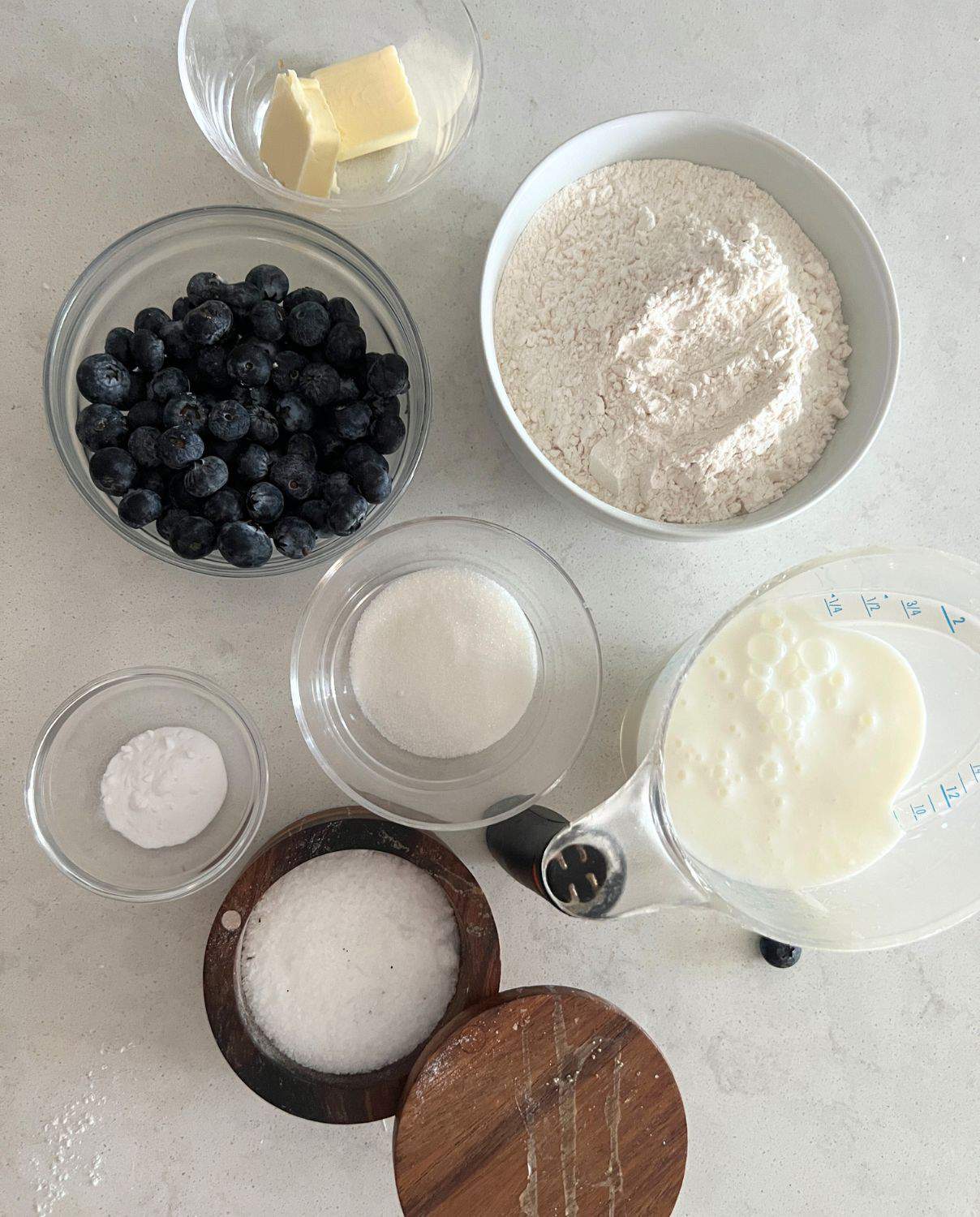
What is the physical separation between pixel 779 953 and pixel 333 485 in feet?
2.26

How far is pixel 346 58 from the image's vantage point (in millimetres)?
876

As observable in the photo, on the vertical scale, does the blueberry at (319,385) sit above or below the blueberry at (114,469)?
above

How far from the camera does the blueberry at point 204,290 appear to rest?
0.79 m

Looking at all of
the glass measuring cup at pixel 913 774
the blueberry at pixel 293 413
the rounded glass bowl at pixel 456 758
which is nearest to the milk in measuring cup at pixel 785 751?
the glass measuring cup at pixel 913 774

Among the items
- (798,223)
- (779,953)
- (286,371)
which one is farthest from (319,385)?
(779,953)

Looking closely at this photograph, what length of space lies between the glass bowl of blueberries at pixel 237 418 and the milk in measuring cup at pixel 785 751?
14.1 inches

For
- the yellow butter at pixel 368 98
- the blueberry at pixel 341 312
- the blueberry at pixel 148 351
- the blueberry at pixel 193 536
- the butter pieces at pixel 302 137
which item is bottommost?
the blueberry at pixel 193 536

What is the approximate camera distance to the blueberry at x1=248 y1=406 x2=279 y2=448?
0.76 meters

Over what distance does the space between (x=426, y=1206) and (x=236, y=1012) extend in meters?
0.25

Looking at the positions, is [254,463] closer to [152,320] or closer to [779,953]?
[152,320]

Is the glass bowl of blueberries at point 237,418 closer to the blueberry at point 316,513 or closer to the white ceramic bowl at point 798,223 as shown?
the blueberry at point 316,513

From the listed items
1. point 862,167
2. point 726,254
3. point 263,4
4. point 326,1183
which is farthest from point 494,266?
point 326,1183

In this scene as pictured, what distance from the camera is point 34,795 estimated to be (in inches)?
33.3

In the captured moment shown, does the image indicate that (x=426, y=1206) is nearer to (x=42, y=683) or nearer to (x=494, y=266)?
(x=42, y=683)
